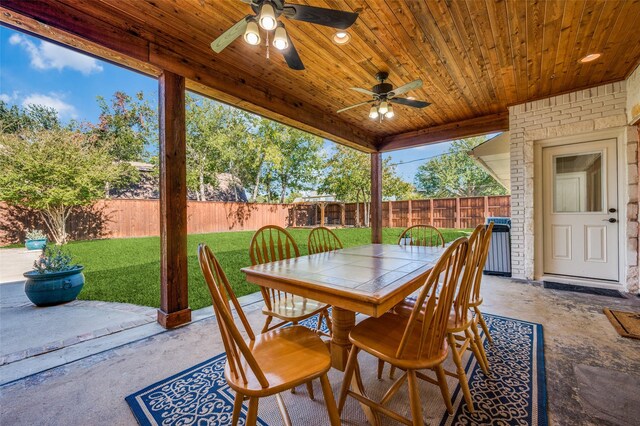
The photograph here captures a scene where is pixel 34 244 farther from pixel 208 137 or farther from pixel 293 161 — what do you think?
pixel 293 161

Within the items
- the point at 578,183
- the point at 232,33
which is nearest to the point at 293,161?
the point at 578,183

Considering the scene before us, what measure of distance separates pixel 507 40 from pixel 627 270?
3.28 metres

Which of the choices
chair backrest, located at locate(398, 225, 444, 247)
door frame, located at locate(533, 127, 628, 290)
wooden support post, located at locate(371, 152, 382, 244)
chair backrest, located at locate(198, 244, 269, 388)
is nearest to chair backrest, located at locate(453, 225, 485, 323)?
chair backrest, located at locate(198, 244, 269, 388)

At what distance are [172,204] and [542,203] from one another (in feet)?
16.3

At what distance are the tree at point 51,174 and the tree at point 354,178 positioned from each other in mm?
9374

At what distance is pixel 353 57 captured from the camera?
8.92 feet

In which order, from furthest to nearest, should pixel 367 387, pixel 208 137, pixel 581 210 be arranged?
pixel 208 137 → pixel 581 210 → pixel 367 387

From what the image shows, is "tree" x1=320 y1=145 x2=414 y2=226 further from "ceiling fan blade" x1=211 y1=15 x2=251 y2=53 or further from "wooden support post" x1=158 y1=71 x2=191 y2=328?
"ceiling fan blade" x1=211 y1=15 x2=251 y2=53

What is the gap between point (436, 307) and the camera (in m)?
1.13

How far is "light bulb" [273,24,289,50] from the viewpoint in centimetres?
168

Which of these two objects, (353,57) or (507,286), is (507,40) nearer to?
(353,57)

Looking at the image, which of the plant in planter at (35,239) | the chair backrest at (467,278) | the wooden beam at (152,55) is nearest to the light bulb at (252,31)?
the wooden beam at (152,55)

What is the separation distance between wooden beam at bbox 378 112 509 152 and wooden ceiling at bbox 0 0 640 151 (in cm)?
45

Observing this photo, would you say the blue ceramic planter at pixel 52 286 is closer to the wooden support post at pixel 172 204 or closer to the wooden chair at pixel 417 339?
the wooden support post at pixel 172 204
